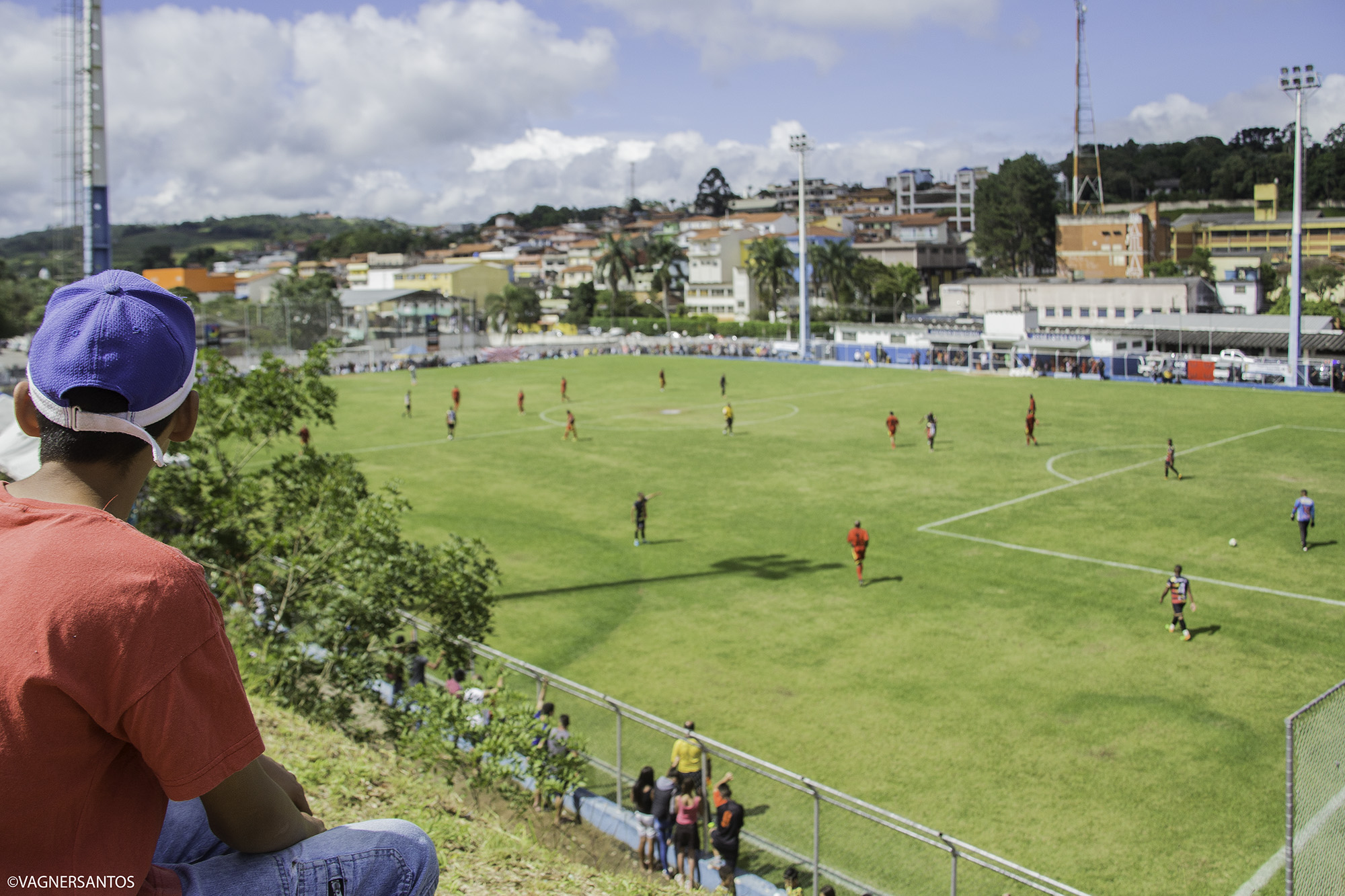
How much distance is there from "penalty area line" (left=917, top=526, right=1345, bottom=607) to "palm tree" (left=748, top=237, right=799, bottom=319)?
→ 80557mm

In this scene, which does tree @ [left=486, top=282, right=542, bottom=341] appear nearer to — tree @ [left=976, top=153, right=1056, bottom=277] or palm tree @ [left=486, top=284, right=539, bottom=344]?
palm tree @ [left=486, top=284, right=539, bottom=344]

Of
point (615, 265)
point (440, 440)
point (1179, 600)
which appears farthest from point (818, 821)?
point (615, 265)

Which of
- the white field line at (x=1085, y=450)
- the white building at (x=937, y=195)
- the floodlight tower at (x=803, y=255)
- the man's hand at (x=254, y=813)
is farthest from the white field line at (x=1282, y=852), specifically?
Answer: the white building at (x=937, y=195)

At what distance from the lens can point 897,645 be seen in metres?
19.0

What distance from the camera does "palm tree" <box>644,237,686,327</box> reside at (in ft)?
397

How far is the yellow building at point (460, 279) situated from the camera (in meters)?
132

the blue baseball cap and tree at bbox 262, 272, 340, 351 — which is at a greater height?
tree at bbox 262, 272, 340, 351

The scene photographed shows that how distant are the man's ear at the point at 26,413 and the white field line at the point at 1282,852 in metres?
10.4

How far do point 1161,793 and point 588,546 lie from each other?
53.0 ft

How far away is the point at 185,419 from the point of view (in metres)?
2.45

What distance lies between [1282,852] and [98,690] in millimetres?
13912

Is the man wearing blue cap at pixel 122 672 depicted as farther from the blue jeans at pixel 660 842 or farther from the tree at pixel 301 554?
the blue jeans at pixel 660 842

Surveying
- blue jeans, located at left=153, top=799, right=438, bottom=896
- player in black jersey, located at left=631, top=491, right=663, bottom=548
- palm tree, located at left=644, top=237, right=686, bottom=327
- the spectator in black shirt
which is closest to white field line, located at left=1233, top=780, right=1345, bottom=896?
the spectator in black shirt

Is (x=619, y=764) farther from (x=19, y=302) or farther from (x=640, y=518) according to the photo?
(x=19, y=302)
